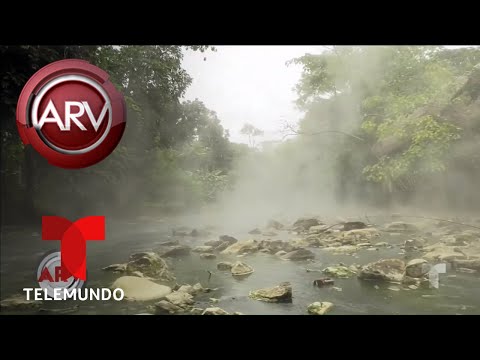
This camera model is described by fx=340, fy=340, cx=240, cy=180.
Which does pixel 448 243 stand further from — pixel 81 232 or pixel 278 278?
pixel 81 232

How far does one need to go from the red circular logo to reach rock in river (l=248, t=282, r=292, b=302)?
2.39 m

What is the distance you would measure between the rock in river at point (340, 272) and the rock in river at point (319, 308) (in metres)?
0.96

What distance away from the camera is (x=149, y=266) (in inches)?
177

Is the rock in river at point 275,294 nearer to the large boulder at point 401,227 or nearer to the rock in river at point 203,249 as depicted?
the rock in river at point 203,249

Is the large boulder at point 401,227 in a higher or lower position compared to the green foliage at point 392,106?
lower

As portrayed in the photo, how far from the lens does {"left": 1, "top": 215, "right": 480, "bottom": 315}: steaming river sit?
3748mm

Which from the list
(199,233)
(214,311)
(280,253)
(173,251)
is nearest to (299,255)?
(280,253)

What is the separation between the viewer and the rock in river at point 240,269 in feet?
15.4

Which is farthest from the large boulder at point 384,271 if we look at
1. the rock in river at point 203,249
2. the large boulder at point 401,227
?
the rock in river at point 203,249

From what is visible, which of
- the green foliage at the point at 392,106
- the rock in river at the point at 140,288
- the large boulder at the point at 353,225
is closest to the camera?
the rock in river at the point at 140,288

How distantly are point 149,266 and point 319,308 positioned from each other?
7.32 ft

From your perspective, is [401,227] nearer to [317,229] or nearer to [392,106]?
[317,229]

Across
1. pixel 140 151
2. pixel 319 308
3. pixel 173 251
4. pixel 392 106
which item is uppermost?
pixel 392 106

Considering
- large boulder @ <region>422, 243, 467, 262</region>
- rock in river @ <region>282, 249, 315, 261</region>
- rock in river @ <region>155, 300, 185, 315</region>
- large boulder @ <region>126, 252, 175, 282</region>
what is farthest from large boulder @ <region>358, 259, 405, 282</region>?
large boulder @ <region>126, 252, 175, 282</region>
